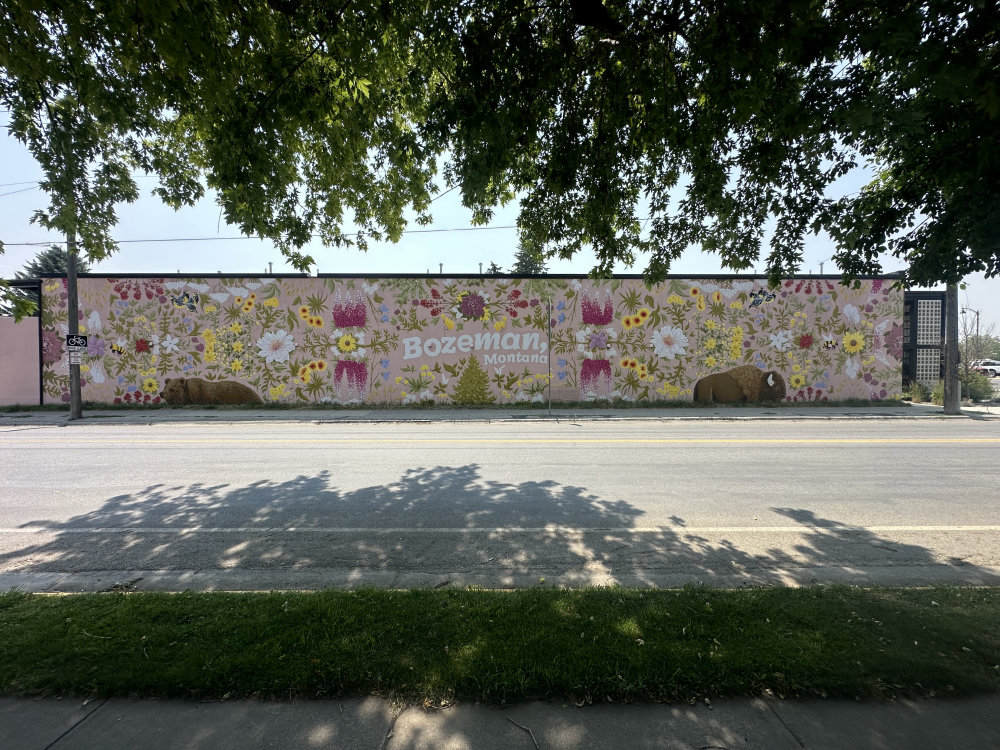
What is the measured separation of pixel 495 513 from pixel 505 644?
10.2 ft

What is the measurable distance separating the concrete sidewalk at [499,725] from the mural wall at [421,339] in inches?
633

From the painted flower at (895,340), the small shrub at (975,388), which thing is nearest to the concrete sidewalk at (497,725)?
the painted flower at (895,340)

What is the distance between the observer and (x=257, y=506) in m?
6.39

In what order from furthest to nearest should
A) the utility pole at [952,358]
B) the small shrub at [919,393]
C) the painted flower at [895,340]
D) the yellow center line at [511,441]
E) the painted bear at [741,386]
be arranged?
the small shrub at [919,393] < the painted flower at [895,340] < the painted bear at [741,386] < the utility pole at [952,358] < the yellow center line at [511,441]

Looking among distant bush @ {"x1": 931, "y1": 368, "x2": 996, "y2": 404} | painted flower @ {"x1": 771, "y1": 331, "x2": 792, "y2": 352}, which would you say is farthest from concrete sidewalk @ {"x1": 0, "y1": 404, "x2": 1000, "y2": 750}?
distant bush @ {"x1": 931, "y1": 368, "x2": 996, "y2": 404}

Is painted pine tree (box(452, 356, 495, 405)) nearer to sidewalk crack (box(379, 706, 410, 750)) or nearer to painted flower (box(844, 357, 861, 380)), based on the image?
painted flower (box(844, 357, 861, 380))

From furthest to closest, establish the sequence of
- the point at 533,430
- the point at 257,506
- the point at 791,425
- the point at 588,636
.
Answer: the point at 791,425 < the point at 533,430 < the point at 257,506 < the point at 588,636

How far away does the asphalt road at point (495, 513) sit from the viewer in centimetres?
448

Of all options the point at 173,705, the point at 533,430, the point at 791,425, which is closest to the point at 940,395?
the point at 791,425

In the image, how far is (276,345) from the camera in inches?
732

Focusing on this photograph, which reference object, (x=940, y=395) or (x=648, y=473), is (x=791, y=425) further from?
(x=940, y=395)

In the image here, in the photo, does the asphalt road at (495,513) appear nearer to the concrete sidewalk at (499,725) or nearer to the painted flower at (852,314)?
the concrete sidewalk at (499,725)

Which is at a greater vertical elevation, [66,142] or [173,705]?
[66,142]

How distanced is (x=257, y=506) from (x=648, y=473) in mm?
5800
